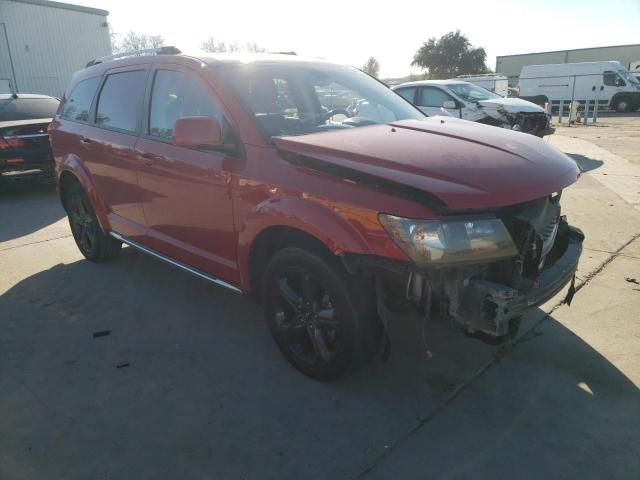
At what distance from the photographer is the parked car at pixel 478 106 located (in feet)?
32.8

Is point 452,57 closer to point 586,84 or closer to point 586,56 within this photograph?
point 586,56

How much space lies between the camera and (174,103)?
3391mm

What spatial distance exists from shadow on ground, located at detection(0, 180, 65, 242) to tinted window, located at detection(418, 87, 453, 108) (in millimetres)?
7833

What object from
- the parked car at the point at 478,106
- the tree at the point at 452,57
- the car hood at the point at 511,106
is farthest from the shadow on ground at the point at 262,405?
the tree at the point at 452,57

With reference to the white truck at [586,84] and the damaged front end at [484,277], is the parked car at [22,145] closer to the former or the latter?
the damaged front end at [484,277]

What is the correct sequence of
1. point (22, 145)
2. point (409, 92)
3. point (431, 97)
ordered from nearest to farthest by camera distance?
point (22, 145) → point (431, 97) → point (409, 92)

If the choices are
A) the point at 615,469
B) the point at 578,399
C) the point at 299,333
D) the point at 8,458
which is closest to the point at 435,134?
the point at 299,333

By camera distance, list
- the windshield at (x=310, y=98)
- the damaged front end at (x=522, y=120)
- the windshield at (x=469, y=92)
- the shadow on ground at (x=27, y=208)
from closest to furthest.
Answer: the windshield at (x=310, y=98) < the shadow on ground at (x=27, y=208) < the damaged front end at (x=522, y=120) < the windshield at (x=469, y=92)

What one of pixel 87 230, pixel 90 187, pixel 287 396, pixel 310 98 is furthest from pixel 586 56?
pixel 287 396

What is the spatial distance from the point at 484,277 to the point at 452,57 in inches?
2430

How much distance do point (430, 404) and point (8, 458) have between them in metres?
2.15

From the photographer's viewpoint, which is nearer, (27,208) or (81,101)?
(81,101)

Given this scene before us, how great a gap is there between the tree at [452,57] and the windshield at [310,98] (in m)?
58.3

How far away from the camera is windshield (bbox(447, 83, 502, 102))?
35.2 ft
